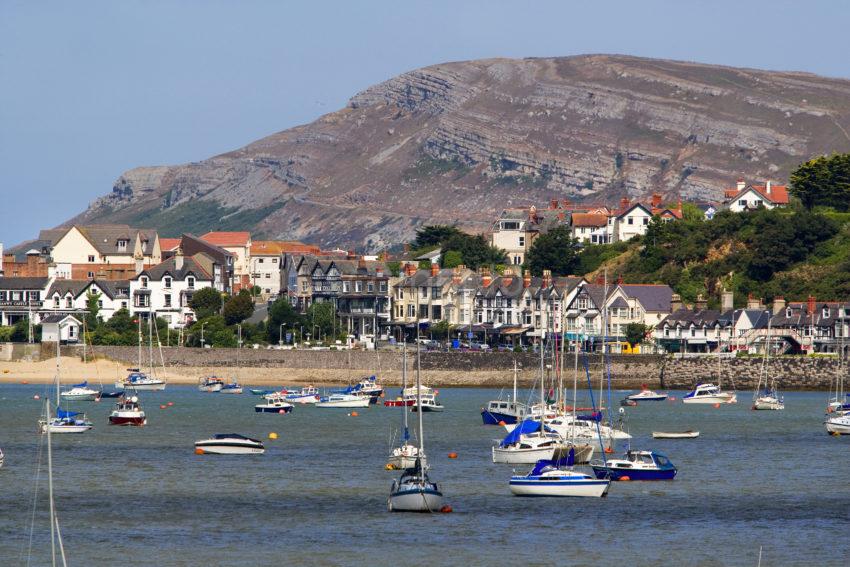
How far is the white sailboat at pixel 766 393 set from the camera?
102 metres

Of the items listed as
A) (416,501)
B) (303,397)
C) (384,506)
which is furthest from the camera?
(303,397)

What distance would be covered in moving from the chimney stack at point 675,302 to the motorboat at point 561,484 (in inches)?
3290

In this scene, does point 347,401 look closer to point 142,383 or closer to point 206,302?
point 142,383

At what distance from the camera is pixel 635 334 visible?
132 meters

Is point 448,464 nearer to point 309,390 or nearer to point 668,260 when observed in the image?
point 309,390

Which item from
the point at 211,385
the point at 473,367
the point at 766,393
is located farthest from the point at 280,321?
the point at 766,393

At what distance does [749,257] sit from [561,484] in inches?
3696

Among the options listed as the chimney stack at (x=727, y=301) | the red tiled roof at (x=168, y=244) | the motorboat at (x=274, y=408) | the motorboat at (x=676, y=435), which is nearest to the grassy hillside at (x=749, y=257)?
the chimney stack at (x=727, y=301)

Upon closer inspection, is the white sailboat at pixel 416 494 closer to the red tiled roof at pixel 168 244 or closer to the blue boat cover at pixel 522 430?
the blue boat cover at pixel 522 430

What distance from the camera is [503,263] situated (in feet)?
553

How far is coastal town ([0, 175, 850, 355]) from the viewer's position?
13075 centimetres

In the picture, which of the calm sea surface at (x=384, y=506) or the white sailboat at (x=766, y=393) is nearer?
the calm sea surface at (x=384, y=506)

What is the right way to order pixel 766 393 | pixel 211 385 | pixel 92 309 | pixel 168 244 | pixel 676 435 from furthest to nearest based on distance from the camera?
pixel 168 244, pixel 92 309, pixel 211 385, pixel 766 393, pixel 676 435

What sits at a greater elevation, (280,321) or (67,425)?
(280,321)
